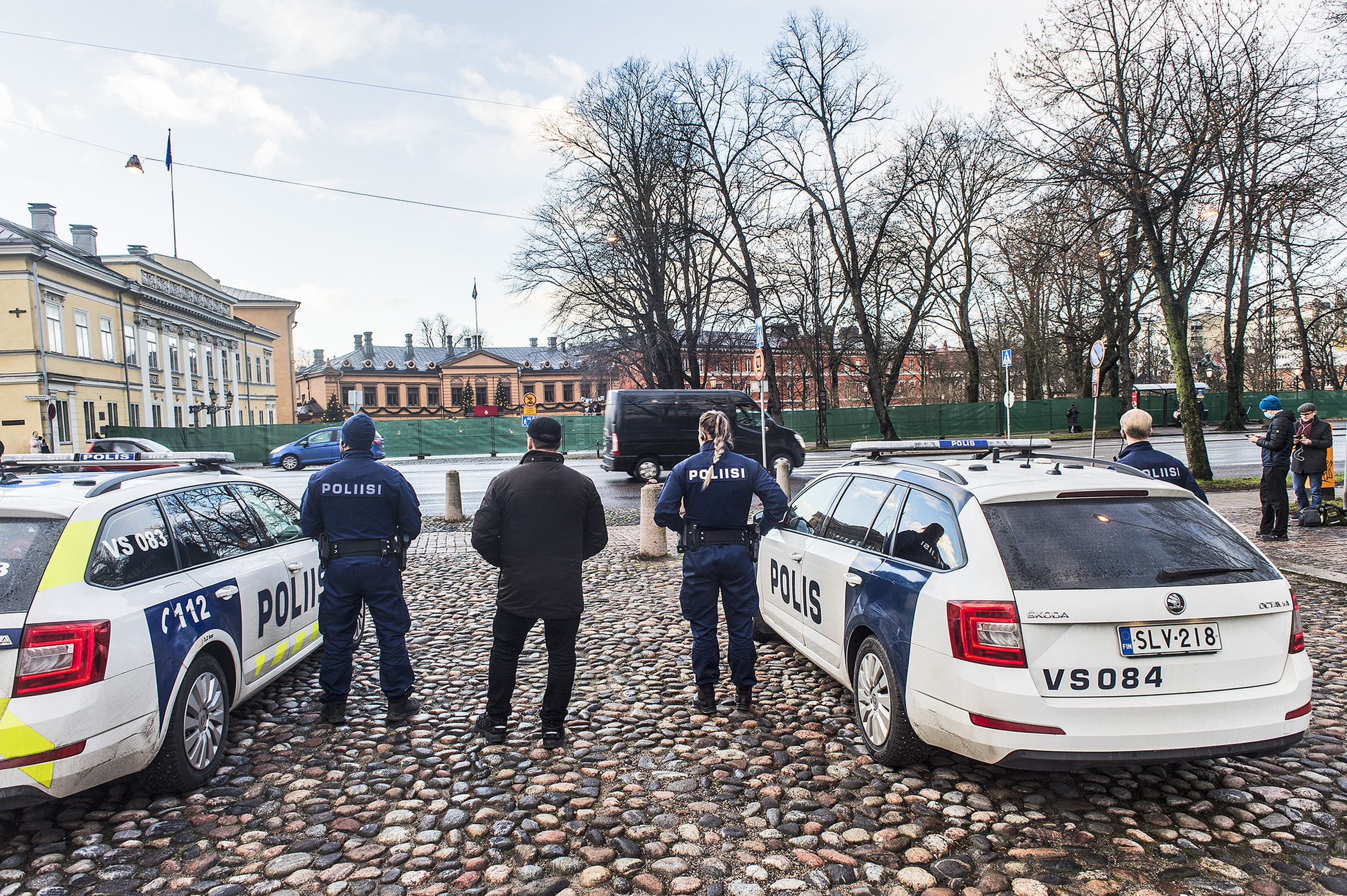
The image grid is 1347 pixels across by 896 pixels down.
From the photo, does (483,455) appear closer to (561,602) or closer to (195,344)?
(195,344)

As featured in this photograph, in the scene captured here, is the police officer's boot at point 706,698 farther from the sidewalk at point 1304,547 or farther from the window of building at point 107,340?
the window of building at point 107,340

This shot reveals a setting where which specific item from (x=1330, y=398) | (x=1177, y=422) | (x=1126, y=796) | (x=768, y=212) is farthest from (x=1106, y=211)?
(x=1330, y=398)

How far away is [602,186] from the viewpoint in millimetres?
33812

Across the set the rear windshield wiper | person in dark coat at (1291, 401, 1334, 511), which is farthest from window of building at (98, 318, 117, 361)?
the rear windshield wiper

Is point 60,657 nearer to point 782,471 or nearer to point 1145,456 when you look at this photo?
point 1145,456

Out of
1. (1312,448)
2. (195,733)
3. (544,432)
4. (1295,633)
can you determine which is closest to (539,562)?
(544,432)

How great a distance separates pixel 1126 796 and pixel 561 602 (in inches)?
109

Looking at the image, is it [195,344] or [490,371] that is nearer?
[195,344]

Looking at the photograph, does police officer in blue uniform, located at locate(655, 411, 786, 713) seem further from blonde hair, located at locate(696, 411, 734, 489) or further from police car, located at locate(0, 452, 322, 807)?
police car, located at locate(0, 452, 322, 807)

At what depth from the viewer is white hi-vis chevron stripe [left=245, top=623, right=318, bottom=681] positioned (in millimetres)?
4648

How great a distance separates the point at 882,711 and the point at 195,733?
10.8 feet

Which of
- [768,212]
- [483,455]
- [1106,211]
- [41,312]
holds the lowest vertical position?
[483,455]

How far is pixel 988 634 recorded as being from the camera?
3393 millimetres

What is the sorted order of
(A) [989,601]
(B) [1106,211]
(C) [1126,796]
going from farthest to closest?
(B) [1106,211], (C) [1126,796], (A) [989,601]
